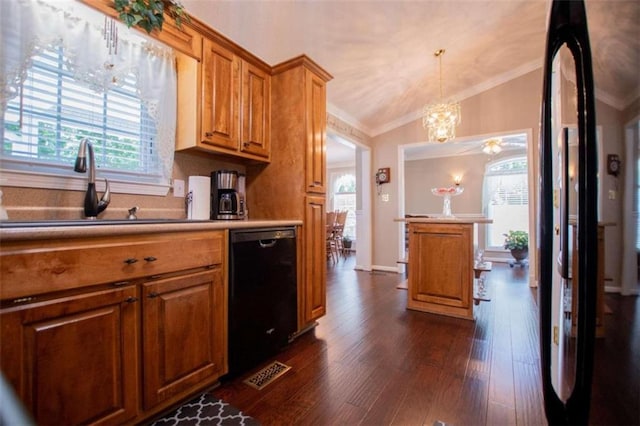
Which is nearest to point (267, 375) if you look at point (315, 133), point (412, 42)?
point (315, 133)

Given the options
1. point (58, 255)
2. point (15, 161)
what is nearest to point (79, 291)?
point (58, 255)

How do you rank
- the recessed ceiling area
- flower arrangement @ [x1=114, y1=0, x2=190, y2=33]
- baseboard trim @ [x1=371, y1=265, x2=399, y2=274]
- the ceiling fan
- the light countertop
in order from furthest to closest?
the recessed ceiling area < baseboard trim @ [x1=371, y1=265, x2=399, y2=274] < the ceiling fan < flower arrangement @ [x1=114, y1=0, x2=190, y2=33] < the light countertop

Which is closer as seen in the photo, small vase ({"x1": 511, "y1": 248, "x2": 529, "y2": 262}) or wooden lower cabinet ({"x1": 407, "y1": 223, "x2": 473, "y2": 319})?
wooden lower cabinet ({"x1": 407, "y1": 223, "x2": 473, "y2": 319})

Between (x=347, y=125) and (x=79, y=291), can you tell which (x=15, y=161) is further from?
(x=347, y=125)

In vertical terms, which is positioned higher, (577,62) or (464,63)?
(464,63)

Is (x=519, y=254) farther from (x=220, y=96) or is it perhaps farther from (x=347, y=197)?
(x=220, y=96)

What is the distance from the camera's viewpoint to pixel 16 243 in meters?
0.84

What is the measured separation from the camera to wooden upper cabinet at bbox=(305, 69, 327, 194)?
Answer: 2.14 metres

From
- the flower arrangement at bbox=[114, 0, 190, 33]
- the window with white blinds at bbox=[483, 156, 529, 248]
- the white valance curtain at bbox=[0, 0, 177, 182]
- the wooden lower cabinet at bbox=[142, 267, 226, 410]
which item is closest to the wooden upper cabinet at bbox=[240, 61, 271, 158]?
the white valance curtain at bbox=[0, 0, 177, 182]

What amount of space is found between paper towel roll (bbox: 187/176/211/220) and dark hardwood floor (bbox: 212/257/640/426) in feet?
3.63

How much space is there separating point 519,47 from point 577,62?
355 centimetres

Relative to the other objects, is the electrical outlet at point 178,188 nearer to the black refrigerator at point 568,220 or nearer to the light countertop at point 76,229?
the light countertop at point 76,229

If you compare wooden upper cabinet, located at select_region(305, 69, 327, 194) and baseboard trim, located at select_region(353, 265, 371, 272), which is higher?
wooden upper cabinet, located at select_region(305, 69, 327, 194)

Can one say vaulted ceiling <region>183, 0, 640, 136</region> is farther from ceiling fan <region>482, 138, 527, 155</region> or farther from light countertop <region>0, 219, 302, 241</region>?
light countertop <region>0, 219, 302, 241</region>
